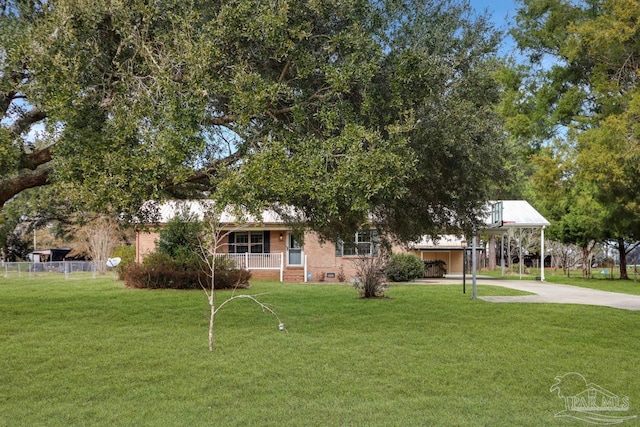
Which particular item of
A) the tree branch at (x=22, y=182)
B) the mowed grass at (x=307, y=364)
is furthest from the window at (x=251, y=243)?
the tree branch at (x=22, y=182)

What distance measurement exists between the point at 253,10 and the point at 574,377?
6.62m

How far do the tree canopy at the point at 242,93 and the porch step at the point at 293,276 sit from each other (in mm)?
16119

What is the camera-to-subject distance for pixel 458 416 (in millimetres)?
5781

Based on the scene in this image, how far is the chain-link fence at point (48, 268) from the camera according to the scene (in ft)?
102

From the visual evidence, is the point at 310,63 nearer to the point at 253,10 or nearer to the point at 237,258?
the point at 253,10

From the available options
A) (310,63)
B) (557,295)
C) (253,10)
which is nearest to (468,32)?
(310,63)

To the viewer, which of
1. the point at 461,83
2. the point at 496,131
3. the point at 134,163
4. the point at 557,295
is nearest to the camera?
the point at 134,163

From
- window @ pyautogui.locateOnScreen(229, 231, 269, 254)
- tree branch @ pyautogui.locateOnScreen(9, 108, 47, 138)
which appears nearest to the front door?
window @ pyautogui.locateOnScreen(229, 231, 269, 254)

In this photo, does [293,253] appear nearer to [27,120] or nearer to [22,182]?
[22,182]

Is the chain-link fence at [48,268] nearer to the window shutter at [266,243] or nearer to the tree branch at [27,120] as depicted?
the window shutter at [266,243]

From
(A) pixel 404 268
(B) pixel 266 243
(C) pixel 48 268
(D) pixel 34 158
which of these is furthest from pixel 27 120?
(C) pixel 48 268

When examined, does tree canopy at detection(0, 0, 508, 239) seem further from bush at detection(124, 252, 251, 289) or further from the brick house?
the brick house

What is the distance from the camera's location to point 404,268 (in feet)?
84.4

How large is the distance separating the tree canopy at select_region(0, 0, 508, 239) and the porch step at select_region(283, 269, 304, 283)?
52.9 feet
